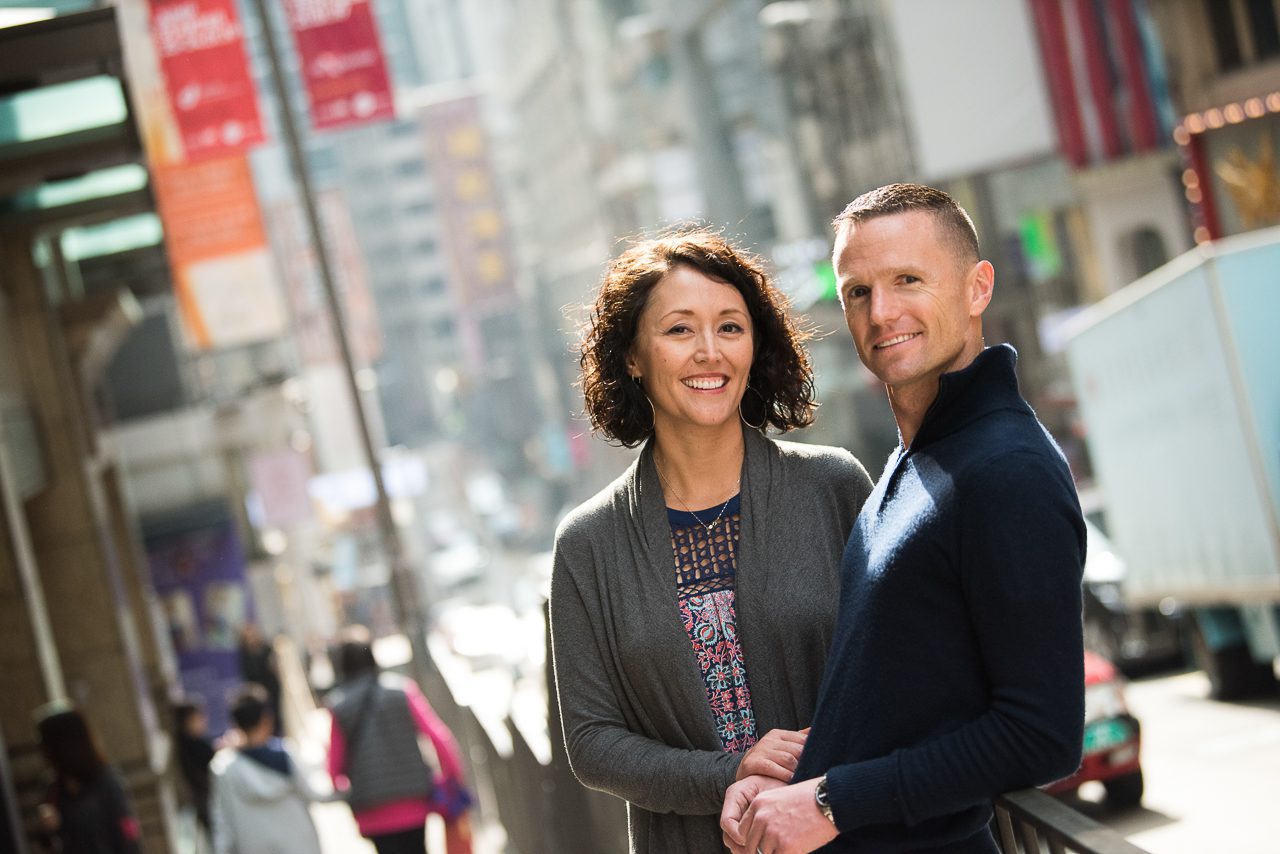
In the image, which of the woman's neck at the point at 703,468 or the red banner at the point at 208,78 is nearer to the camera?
the woman's neck at the point at 703,468

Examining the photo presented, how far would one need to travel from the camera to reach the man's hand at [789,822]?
2562 mm

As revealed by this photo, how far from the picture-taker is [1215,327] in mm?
12633

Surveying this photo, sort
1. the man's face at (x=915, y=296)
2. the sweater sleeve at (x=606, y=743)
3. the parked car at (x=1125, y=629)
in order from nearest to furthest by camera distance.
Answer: the man's face at (x=915, y=296), the sweater sleeve at (x=606, y=743), the parked car at (x=1125, y=629)

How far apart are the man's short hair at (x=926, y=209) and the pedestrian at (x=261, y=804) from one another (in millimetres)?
6174

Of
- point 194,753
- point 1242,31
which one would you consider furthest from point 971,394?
point 1242,31

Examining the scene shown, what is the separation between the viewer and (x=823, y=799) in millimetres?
2539

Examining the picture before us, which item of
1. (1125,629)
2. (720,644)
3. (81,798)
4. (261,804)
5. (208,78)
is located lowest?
(1125,629)

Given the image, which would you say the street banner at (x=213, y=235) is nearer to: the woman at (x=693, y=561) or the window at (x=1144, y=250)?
the woman at (x=693, y=561)

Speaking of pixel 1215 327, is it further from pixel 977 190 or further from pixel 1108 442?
→ pixel 977 190

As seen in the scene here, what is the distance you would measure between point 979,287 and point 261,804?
20.5 ft

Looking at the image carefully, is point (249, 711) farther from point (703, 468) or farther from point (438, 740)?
point (703, 468)

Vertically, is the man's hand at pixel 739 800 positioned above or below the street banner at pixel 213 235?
below

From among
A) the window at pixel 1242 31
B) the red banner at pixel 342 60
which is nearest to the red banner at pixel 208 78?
the red banner at pixel 342 60

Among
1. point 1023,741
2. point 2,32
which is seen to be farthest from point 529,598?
point 1023,741
